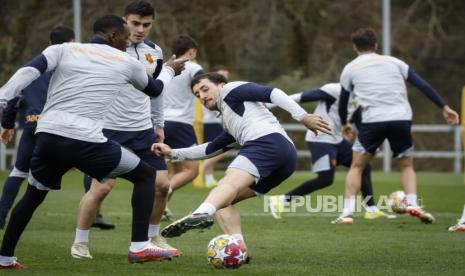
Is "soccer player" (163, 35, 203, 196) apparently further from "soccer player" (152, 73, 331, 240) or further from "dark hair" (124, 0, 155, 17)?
"soccer player" (152, 73, 331, 240)

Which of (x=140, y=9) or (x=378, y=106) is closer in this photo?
(x=140, y=9)

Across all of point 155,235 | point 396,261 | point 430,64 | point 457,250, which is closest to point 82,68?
point 155,235

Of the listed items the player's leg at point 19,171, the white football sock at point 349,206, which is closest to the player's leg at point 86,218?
the player's leg at point 19,171

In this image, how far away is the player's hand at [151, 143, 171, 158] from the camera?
759 cm

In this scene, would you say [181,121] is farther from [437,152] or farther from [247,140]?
[437,152]

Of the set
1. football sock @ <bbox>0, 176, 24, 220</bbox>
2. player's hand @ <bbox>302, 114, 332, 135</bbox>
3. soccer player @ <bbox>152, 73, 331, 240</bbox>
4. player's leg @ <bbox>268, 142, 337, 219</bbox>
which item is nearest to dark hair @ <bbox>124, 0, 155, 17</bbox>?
soccer player @ <bbox>152, 73, 331, 240</bbox>

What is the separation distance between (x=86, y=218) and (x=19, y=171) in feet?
7.54

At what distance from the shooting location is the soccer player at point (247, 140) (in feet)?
23.1

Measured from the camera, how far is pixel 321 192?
15133mm

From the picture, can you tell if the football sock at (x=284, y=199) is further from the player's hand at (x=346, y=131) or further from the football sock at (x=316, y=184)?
the player's hand at (x=346, y=131)

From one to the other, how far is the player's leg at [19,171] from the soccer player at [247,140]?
2.37 meters

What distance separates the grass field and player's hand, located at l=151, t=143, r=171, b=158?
0.83 meters

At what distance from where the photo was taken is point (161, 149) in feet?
25.0

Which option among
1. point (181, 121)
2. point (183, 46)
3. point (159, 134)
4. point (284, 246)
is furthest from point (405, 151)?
point (159, 134)
